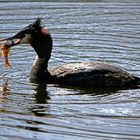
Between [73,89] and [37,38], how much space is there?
1755 millimetres

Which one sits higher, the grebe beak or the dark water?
the grebe beak

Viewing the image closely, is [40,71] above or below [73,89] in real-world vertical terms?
above

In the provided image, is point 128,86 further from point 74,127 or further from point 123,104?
point 74,127

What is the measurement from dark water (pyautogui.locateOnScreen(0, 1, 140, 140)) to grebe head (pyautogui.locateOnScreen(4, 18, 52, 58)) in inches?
28.1

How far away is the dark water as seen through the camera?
417 inches

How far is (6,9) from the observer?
75.0 ft

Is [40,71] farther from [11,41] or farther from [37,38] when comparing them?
[11,41]

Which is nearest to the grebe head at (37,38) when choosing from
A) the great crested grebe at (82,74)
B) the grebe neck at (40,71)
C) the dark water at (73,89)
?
the great crested grebe at (82,74)

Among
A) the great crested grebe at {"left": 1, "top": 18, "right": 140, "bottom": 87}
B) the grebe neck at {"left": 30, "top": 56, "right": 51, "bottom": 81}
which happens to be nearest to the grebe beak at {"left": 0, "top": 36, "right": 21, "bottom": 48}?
the great crested grebe at {"left": 1, "top": 18, "right": 140, "bottom": 87}

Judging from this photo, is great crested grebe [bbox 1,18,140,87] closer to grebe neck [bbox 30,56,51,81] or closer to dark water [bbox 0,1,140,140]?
grebe neck [bbox 30,56,51,81]

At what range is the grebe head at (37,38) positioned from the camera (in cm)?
1445

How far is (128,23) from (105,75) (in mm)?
7299

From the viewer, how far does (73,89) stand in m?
13.6

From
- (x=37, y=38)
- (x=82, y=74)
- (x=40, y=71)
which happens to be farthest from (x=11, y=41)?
(x=82, y=74)
